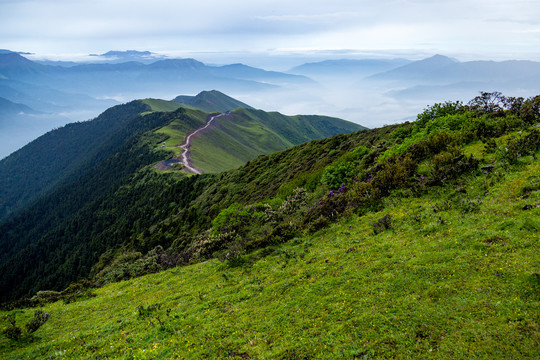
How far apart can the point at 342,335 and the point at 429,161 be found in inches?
667

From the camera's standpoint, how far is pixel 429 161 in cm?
2208

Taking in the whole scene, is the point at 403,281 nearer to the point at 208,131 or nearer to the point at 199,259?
the point at 199,259

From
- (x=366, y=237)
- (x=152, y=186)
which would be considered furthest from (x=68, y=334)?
(x=152, y=186)

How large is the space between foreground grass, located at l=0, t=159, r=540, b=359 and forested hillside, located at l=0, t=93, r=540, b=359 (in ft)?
0.19

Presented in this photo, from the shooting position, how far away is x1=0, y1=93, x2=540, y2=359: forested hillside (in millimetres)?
9680

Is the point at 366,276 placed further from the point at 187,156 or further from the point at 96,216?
the point at 96,216

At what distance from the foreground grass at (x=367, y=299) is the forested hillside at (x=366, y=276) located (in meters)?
0.06

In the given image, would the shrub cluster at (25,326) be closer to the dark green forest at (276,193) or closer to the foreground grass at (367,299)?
the foreground grass at (367,299)

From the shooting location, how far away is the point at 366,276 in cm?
1305

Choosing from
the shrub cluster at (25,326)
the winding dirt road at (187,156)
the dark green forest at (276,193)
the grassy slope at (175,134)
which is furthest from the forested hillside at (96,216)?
the shrub cluster at (25,326)

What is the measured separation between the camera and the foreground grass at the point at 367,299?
933cm

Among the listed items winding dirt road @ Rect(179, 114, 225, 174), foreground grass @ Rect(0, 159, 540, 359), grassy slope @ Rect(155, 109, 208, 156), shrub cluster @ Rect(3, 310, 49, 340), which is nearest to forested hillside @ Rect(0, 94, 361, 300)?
grassy slope @ Rect(155, 109, 208, 156)

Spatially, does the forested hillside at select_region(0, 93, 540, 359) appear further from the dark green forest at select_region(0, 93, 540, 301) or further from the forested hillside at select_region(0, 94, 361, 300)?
the forested hillside at select_region(0, 94, 361, 300)

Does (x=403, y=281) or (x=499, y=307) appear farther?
(x=403, y=281)
